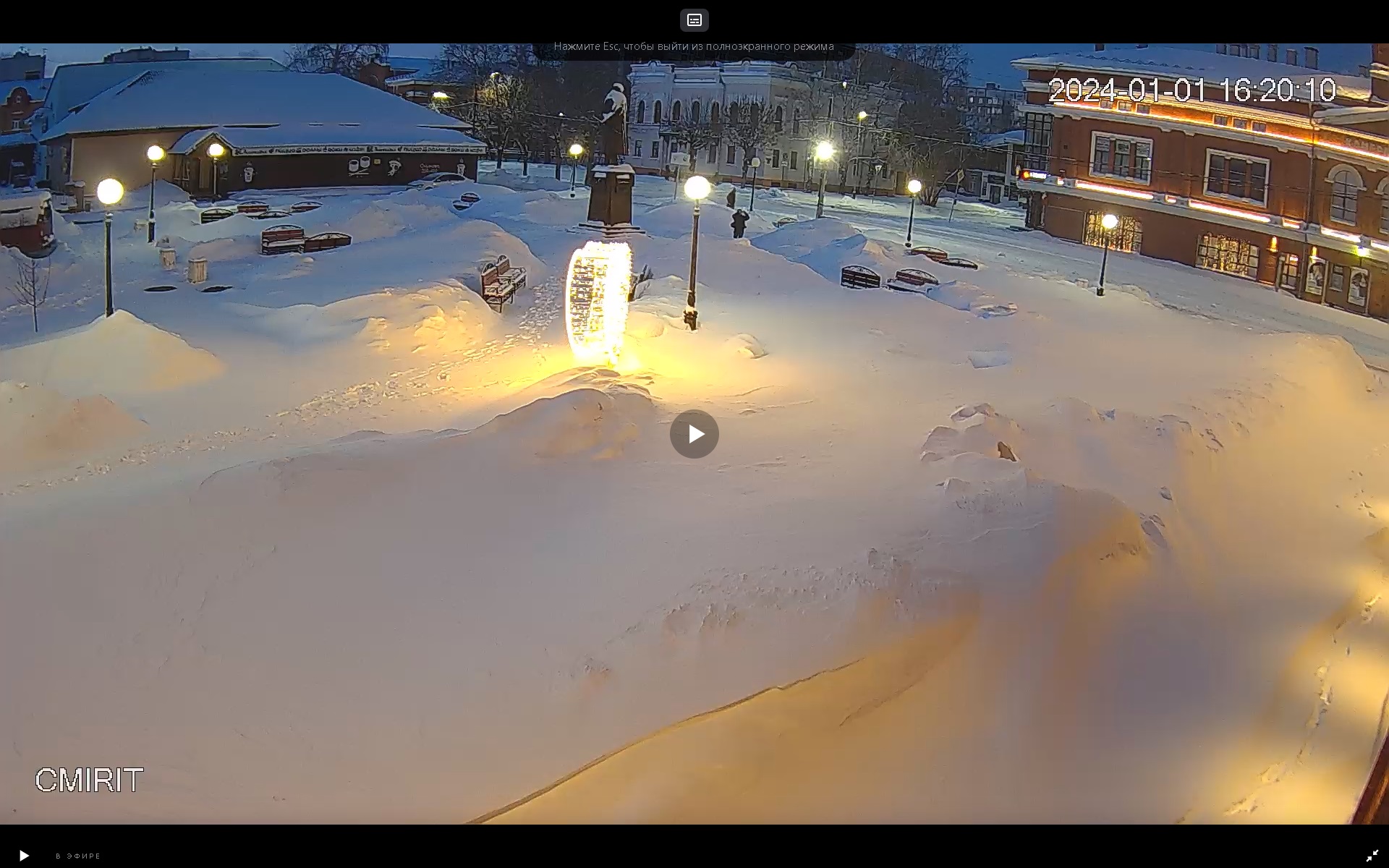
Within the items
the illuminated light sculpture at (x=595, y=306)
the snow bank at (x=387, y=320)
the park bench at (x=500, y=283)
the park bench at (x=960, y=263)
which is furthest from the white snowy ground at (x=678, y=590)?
the park bench at (x=960, y=263)

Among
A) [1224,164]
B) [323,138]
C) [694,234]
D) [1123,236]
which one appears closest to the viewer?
[694,234]

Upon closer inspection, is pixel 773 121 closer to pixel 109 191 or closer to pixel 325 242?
pixel 325 242

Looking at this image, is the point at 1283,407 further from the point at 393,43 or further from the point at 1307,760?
the point at 393,43

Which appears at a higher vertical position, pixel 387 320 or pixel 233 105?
pixel 233 105

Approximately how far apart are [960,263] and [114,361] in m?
16.5

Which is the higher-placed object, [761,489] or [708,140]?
[708,140]

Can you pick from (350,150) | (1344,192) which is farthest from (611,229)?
(350,150)

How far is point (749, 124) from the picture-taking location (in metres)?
36.1

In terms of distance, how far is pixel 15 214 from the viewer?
23.2 meters

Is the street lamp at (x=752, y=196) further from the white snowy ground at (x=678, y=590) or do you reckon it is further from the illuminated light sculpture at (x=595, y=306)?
the white snowy ground at (x=678, y=590)

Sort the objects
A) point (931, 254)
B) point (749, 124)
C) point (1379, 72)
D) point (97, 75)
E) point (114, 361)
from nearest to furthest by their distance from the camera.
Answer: point (114, 361) → point (1379, 72) → point (931, 254) → point (749, 124) → point (97, 75)
